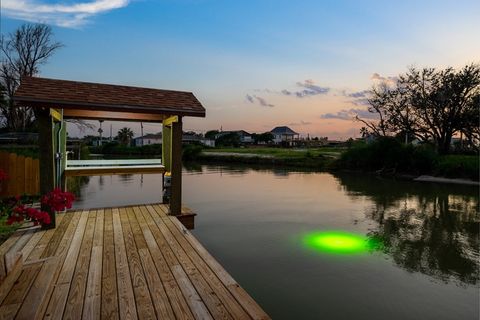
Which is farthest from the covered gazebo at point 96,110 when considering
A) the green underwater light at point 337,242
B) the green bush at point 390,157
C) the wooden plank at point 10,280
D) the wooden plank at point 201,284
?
the green bush at point 390,157

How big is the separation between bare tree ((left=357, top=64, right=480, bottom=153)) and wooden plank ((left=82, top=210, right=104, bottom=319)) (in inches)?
1322

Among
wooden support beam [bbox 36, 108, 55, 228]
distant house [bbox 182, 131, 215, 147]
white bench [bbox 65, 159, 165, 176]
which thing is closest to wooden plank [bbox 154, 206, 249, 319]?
wooden support beam [bbox 36, 108, 55, 228]

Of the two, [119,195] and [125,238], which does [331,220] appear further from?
[119,195]

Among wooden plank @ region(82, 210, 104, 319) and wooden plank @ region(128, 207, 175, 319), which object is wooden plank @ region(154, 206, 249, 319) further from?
wooden plank @ region(82, 210, 104, 319)

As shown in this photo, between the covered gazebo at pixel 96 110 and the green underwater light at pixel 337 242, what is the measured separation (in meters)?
3.43

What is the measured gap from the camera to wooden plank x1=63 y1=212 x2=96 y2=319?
283cm

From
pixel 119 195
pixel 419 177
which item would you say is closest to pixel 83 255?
pixel 119 195

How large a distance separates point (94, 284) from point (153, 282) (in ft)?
2.15

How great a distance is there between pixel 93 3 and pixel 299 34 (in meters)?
9.16

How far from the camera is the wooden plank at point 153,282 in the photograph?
289cm

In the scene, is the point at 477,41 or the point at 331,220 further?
the point at 477,41

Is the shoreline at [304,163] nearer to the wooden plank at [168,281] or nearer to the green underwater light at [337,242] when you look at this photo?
the green underwater light at [337,242]

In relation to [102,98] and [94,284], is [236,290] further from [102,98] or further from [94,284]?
[102,98]

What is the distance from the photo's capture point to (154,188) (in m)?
16.7
